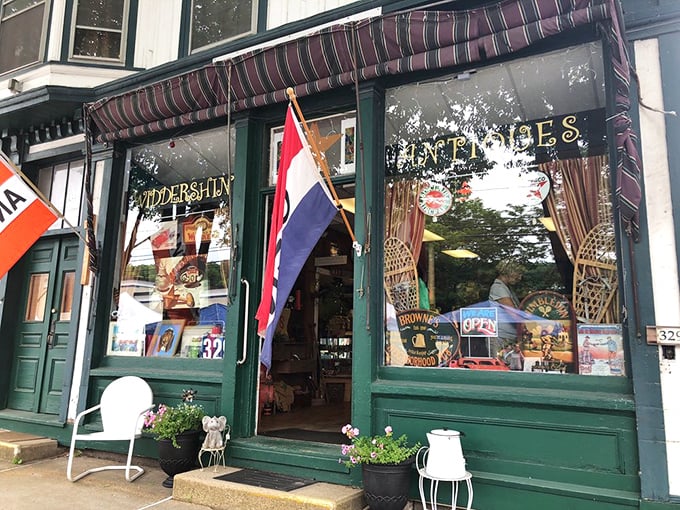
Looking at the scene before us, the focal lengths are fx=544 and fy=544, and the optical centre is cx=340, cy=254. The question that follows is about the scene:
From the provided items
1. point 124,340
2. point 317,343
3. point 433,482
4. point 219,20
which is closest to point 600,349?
point 433,482

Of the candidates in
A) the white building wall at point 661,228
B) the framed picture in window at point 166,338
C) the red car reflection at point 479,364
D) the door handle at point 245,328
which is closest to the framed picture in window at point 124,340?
the framed picture in window at point 166,338

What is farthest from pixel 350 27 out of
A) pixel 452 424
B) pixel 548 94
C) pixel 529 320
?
pixel 452 424

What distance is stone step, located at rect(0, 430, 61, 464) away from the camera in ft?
17.1

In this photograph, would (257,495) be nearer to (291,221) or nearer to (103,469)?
(103,469)

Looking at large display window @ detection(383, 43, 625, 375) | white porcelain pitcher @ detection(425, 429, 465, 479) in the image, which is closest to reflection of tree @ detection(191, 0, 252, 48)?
large display window @ detection(383, 43, 625, 375)

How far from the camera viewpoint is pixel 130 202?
19.8ft

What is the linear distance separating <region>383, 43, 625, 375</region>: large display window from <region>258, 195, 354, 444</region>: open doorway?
2330mm

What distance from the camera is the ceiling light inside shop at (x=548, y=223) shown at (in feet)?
13.0

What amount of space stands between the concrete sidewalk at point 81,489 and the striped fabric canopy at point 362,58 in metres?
3.25

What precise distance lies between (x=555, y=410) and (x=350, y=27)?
3.14 m

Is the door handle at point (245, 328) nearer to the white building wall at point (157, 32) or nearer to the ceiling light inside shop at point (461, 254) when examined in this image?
the ceiling light inside shop at point (461, 254)

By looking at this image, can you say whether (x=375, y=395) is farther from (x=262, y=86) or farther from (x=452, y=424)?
(x=262, y=86)

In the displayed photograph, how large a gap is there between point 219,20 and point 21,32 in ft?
10.2

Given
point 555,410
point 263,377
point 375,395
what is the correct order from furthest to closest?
point 263,377
point 375,395
point 555,410
